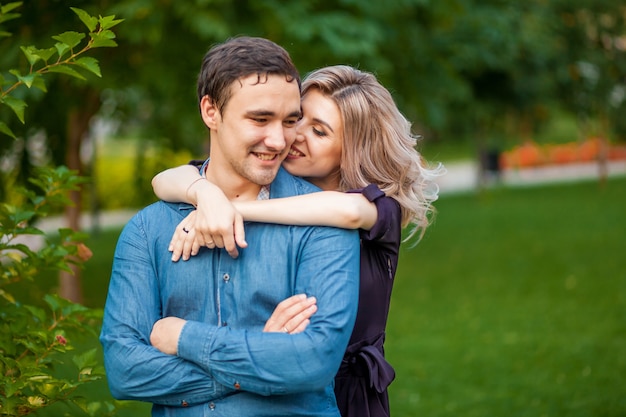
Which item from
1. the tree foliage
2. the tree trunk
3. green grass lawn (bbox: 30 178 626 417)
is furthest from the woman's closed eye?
the tree trunk

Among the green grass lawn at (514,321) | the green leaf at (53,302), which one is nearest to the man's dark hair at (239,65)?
the green leaf at (53,302)

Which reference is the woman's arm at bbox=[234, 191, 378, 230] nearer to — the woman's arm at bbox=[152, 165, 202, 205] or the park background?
the woman's arm at bbox=[152, 165, 202, 205]

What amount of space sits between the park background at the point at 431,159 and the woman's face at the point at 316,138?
184 centimetres

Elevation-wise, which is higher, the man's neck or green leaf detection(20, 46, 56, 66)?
green leaf detection(20, 46, 56, 66)

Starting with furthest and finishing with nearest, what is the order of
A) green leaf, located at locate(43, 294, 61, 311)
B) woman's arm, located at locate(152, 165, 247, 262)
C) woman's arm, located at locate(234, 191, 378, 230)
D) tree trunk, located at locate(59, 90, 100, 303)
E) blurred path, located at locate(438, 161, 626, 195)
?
blurred path, located at locate(438, 161, 626, 195), tree trunk, located at locate(59, 90, 100, 303), green leaf, located at locate(43, 294, 61, 311), woman's arm, located at locate(234, 191, 378, 230), woman's arm, located at locate(152, 165, 247, 262)

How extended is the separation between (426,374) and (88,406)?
4.95m

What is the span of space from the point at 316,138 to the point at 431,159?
8.15m

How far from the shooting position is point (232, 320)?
2.55 m

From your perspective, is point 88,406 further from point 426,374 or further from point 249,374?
point 426,374

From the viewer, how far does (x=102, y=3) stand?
7.93 m

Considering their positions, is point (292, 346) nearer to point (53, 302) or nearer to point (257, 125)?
point (257, 125)

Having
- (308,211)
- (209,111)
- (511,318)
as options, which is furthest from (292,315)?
(511,318)

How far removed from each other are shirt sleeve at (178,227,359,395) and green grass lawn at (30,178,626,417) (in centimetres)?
375

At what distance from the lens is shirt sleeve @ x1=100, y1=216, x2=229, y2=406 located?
97.2 inches
